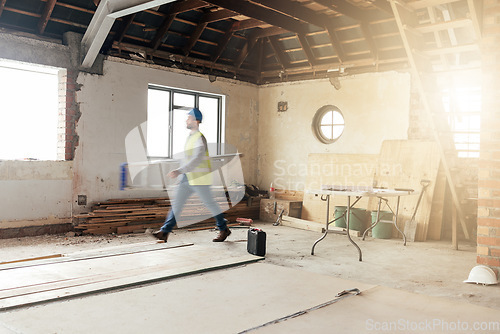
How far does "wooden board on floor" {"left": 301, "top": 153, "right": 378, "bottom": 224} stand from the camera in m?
8.84

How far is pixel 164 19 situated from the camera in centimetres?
834

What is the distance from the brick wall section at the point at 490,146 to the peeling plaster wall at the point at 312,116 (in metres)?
3.57

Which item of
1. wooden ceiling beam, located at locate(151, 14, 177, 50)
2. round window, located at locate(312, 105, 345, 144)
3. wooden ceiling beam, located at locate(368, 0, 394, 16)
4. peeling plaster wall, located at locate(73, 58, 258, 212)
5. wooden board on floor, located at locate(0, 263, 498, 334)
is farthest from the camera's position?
round window, located at locate(312, 105, 345, 144)

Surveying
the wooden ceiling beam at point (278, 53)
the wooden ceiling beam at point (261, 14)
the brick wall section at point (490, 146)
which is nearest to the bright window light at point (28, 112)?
the wooden ceiling beam at point (261, 14)

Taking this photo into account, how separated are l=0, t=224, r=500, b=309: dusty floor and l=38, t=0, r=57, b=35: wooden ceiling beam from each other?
332cm

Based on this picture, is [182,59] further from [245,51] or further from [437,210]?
[437,210]

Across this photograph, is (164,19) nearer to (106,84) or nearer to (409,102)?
(106,84)

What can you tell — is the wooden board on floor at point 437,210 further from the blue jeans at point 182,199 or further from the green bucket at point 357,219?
the blue jeans at point 182,199

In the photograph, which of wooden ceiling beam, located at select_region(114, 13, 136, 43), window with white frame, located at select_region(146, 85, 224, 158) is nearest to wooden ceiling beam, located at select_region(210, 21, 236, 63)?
window with white frame, located at select_region(146, 85, 224, 158)

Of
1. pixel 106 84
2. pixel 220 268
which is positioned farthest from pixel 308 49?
pixel 220 268

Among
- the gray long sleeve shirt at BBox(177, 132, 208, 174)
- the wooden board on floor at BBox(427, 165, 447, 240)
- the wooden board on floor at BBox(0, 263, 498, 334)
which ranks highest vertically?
the gray long sleeve shirt at BBox(177, 132, 208, 174)

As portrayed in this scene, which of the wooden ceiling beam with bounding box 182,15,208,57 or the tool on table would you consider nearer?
the tool on table

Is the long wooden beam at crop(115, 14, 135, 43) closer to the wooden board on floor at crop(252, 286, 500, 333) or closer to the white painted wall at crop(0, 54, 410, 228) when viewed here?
Result: the white painted wall at crop(0, 54, 410, 228)

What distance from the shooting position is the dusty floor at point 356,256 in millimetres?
4711
